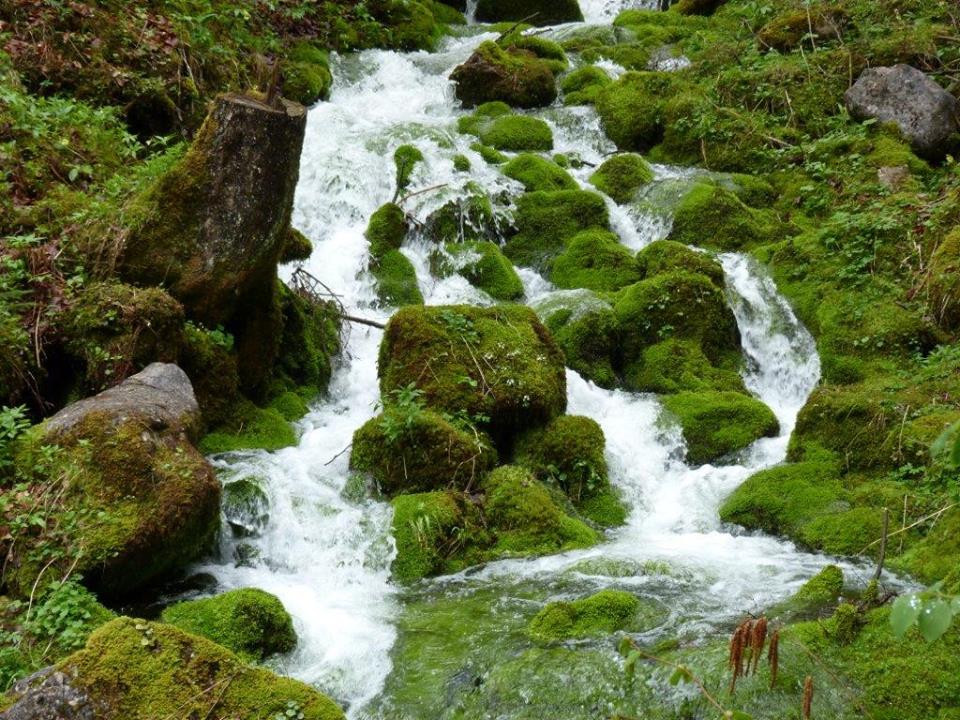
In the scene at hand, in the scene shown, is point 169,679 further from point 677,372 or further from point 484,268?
point 484,268

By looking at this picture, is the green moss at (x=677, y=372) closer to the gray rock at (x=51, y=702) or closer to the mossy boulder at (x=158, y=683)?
the mossy boulder at (x=158, y=683)

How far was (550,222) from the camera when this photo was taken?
11930mm

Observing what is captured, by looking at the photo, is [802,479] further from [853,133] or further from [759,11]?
[759,11]

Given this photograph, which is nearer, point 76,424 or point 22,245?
point 76,424

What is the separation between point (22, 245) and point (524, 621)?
4907 mm

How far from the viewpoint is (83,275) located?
6988 millimetres

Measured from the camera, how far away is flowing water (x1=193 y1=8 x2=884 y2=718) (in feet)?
16.2

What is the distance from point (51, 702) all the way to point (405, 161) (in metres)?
9.99

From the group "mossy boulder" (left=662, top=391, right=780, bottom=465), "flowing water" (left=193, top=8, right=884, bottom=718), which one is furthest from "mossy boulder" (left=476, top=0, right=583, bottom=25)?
"mossy boulder" (left=662, top=391, right=780, bottom=465)

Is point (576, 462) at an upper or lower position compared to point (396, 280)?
lower

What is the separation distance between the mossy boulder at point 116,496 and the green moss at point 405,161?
692cm

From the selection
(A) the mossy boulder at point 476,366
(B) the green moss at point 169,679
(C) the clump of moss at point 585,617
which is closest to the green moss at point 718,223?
(A) the mossy boulder at point 476,366

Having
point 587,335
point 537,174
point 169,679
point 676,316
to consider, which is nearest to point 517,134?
point 537,174

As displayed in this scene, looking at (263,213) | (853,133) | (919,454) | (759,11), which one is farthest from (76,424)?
(759,11)
